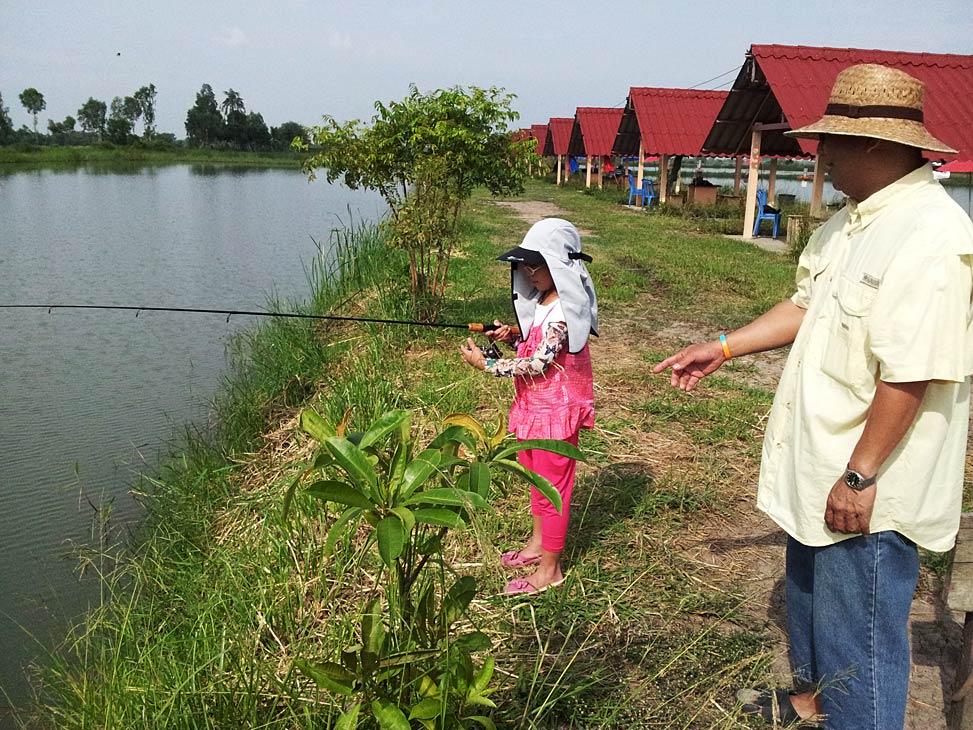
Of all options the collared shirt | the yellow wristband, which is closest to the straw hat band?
the collared shirt

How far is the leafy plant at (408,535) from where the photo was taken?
4.50ft

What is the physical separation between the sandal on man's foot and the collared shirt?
593mm

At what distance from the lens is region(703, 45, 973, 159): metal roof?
39.6 feet

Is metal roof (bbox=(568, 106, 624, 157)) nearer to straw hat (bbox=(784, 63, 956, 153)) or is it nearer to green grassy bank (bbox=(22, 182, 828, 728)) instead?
green grassy bank (bbox=(22, 182, 828, 728))

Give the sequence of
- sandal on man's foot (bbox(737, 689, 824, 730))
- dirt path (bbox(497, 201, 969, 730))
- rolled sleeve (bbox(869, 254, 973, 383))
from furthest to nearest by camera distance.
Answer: dirt path (bbox(497, 201, 969, 730)) → sandal on man's foot (bbox(737, 689, 824, 730)) → rolled sleeve (bbox(869, 254, 973, 383))

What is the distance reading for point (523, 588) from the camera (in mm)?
2811

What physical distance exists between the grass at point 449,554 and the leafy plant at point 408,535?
4.3 inches

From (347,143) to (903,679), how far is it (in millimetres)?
5574

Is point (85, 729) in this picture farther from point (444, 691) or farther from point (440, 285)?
point (440, 285)

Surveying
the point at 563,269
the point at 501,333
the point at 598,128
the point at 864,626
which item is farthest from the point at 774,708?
the point at 598,128

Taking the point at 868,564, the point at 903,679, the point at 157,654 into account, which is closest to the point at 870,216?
the point at 868,564

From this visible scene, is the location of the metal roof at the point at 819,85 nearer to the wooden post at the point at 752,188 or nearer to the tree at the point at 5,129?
the wooden post at the point at 752,188

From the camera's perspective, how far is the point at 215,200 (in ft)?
73.5

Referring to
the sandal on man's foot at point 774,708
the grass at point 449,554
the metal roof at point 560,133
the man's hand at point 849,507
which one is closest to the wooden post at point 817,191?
the grass at point 449,554
